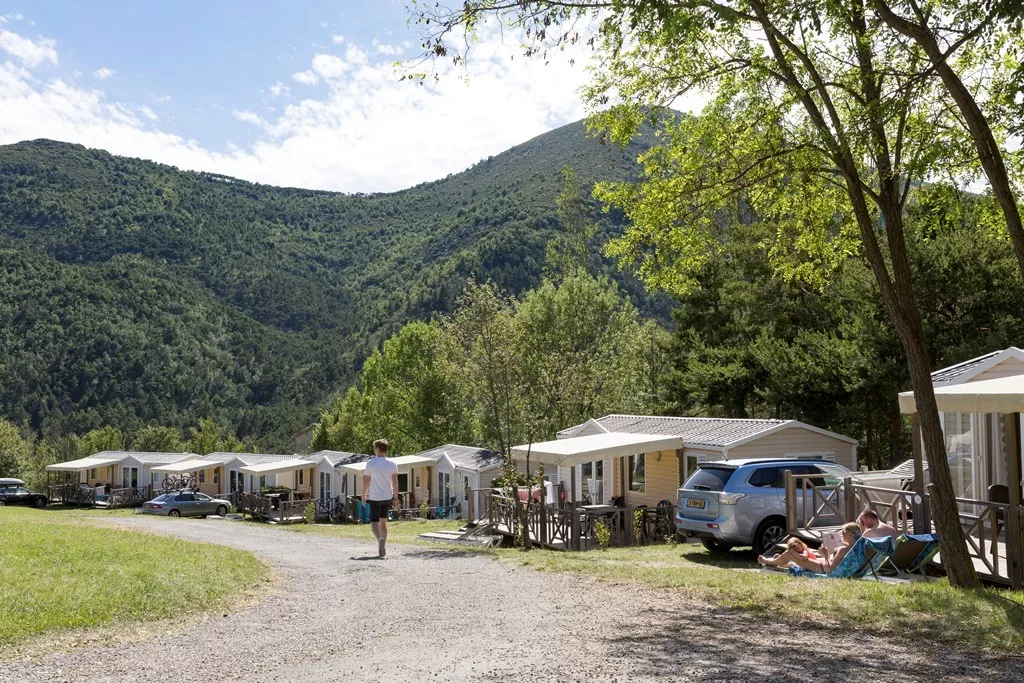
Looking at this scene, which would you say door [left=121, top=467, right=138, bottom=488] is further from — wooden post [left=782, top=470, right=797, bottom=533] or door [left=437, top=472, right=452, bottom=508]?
wooden post [left=782, top=470, right=797, bottom=533]

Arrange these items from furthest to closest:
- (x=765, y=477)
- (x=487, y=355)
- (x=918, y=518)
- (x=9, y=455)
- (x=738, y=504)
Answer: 1. (x=9, y=455)
2. (x=487, y=355)
3. (x=765, y=477)
4. (x=738, y=504)
5. (x=918, y=518)

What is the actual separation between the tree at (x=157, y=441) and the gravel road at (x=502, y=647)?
94902 mm

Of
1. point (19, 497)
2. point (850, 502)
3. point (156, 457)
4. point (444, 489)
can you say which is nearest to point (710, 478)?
point (850, 502)

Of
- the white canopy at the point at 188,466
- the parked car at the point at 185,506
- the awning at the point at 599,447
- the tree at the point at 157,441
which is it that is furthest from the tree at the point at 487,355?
the tree at the point at 157,441

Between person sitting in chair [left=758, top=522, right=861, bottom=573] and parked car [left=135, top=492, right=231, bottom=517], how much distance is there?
35.5 meters

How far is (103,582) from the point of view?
29.0 ft

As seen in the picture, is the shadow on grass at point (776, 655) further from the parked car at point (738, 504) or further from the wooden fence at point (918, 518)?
the parked car at point (738, 504)

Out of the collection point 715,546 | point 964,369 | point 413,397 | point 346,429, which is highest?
point 413,397

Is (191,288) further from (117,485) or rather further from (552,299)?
(552,299)

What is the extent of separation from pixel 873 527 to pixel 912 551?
A: 28.5 inches

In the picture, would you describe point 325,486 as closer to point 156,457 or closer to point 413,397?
point 413,397

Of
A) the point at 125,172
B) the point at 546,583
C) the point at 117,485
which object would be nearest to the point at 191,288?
the point at 125,172

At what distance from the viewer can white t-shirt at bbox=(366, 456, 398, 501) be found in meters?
12.0

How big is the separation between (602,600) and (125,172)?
168931 millimetres
